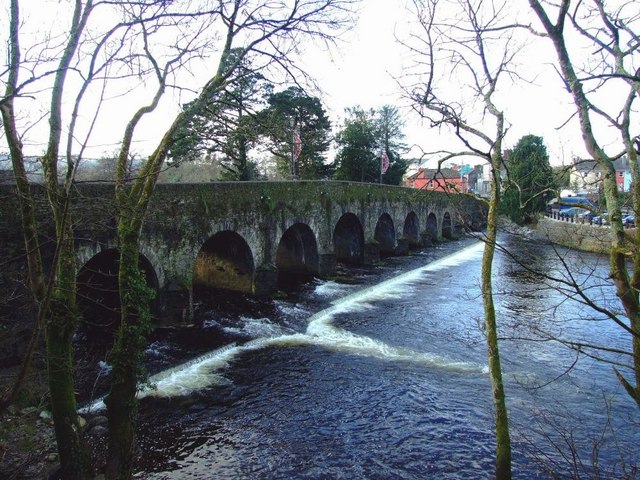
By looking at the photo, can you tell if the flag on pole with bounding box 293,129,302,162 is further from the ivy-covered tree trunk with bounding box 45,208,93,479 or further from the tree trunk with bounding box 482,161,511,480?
the ivy-covered tree trunk with bounding box 45,208,93,479

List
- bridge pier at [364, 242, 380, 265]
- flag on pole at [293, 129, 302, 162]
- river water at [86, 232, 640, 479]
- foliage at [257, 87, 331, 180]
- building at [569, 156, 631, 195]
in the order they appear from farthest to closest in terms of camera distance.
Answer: foliage at [257, 87, 331, 180] → bridge pier at [364, 242, 380, 265] → flag on pole at [293, 129, 302, 162] → river water at [86, 232, 640, 479] → building at [569, 156, 631, 195]

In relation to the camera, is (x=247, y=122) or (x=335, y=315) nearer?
(x=247, y=122)

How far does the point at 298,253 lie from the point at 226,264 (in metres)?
4.53

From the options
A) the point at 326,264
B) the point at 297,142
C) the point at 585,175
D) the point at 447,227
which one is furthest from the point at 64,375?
the point at 447,227

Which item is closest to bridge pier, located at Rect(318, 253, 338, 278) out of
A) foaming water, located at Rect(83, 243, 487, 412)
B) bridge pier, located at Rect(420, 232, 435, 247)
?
foaming water, located at Rect(83, 243, 487, 412)

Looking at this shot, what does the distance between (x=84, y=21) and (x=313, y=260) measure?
53.2 ft

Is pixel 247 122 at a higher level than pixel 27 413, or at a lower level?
higher

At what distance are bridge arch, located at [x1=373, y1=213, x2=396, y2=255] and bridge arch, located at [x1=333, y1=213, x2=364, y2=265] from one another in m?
3.84

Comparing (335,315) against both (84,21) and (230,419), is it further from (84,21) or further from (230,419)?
(84,21)

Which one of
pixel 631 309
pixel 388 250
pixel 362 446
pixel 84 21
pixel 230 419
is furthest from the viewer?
pixel 388 250

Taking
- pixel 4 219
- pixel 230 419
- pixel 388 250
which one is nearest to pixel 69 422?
pixel 230 419

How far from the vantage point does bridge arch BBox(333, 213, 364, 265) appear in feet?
81.3

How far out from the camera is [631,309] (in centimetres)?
391

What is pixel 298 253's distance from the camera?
21000mm
